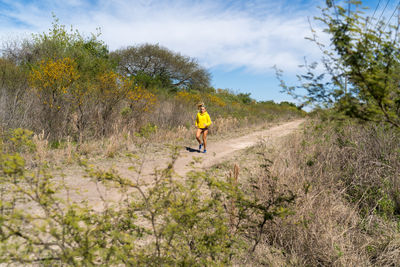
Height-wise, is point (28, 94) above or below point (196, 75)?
below

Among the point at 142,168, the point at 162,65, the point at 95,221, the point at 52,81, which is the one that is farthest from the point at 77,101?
the point at 162,65

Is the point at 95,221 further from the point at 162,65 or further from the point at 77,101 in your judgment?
the point at 162,65

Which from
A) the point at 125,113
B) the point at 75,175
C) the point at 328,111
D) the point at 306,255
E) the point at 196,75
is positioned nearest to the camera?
the point at 328,111

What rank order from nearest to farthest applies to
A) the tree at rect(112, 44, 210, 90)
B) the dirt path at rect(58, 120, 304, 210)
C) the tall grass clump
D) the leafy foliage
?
the leafy foliage, the dirt path at rect(58, 120, 304, 210), the tall grass clump, the tree at rect(112, 44, 210, 90)

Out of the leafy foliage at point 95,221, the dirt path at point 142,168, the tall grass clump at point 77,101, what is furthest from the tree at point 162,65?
the leafy foliage at point 95,221

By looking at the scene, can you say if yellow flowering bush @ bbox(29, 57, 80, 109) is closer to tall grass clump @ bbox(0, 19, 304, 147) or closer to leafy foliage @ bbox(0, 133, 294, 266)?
tall grass clump @ bbox(0, 19, 304, 147)

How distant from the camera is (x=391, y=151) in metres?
4.85

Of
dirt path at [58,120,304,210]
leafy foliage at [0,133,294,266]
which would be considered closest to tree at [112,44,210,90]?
dirt path at [58,120,304,210]

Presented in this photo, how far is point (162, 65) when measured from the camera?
24.7m

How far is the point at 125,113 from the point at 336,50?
30.7 ft

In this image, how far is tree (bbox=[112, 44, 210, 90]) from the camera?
24172 millimetres

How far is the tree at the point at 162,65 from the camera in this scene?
79.3 ft

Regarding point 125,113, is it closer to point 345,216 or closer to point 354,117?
point 345,216

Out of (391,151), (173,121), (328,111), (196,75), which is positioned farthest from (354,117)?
(196,75)
